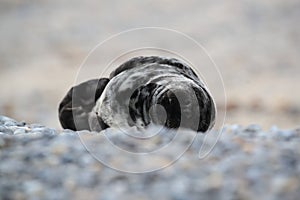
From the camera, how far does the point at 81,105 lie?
72.1 inches

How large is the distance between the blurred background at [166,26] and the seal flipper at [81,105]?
5.53 feet

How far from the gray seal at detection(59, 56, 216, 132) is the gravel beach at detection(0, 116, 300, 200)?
16cm

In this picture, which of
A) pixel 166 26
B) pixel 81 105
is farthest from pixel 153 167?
pixel 166 26

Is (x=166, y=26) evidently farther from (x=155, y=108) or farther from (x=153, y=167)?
(x=153, y=167)

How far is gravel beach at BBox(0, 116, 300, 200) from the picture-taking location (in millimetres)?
1028

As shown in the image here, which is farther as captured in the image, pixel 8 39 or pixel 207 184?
pixel 8 39

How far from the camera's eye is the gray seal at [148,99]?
4.75ft

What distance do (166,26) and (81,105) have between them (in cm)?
A: 298

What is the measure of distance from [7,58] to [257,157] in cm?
374

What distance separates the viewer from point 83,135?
1.31 metres

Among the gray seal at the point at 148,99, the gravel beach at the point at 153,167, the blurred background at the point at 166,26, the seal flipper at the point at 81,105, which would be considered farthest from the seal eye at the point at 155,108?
the blurred background at the point at 166,26

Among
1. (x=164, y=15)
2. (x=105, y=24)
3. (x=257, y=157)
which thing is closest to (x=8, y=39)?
(x=105, y=24)

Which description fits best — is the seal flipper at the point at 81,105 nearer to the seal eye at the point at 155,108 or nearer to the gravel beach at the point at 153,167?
the seal eye at the point at 155,108

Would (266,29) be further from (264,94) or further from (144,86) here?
(144,86)
